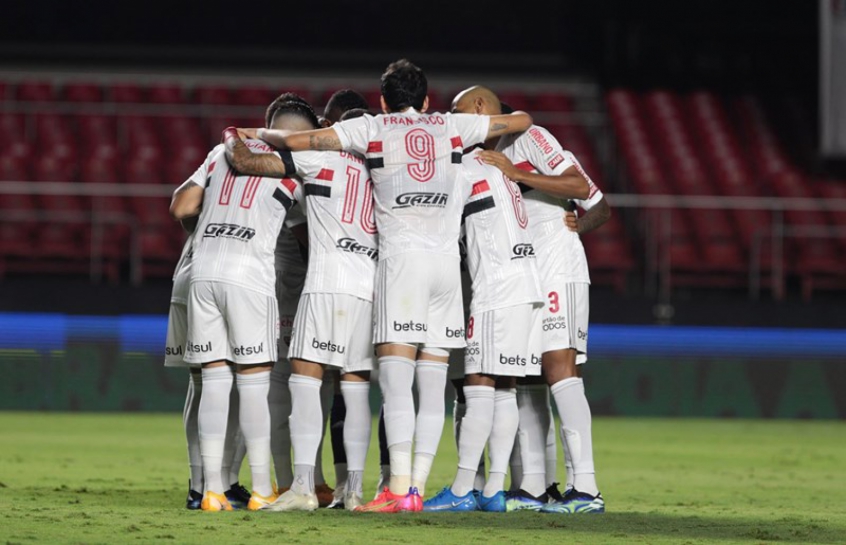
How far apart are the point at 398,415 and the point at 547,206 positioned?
4.65 ft

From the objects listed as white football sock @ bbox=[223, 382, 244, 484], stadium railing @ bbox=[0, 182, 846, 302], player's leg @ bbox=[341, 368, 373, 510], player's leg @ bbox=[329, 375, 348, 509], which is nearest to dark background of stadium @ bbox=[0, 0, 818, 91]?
stadium railing @ bbox=[0, 182, 846, 302]

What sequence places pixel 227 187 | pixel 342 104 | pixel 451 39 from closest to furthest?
pixel 227 187 < pixel 342 104 < pixel 451 39

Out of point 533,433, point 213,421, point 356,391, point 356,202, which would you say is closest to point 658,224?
point 533,433

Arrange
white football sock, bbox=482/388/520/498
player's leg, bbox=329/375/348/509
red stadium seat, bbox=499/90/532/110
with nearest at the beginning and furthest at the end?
white football sock, bbox=482/388/520/498, player's leg, bbox=329/375/348/509, red stadium seat, bbox=499/90/532/110

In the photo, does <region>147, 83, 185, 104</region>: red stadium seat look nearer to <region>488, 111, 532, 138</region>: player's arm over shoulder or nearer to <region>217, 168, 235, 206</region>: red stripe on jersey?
<region>217, 168, 235, 206</region>: red stripe on jersey

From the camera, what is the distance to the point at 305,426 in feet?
20.8

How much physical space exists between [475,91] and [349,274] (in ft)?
3.94

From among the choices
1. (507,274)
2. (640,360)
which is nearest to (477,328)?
(507,274)

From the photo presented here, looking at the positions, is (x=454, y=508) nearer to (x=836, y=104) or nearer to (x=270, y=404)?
(x=270, y=404)

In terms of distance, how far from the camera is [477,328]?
6531 millimetres

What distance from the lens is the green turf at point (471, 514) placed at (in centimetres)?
547

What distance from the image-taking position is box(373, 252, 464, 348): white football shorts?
6312 mm

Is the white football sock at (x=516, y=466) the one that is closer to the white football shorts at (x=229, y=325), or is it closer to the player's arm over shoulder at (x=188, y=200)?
the white football shorts at (x=229, y=325)

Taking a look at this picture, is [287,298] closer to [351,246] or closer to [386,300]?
[351,246]
